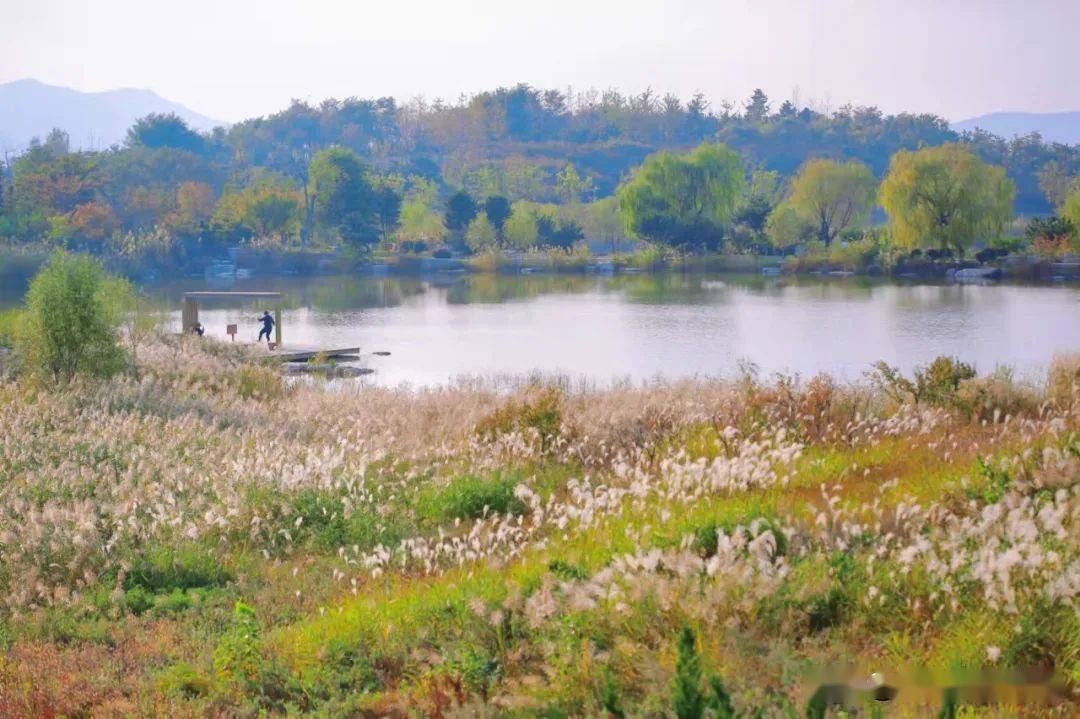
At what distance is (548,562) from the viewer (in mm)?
6039

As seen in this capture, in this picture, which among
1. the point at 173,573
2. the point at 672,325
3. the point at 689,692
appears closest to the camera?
the point at 689,692

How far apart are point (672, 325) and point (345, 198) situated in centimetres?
4574

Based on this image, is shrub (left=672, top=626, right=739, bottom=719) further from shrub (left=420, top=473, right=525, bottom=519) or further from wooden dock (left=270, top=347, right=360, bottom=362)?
wooden dock (left=270, top=347, right=360, bottom=362)

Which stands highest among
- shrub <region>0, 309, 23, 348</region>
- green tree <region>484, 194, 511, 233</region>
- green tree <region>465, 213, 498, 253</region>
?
green tree <region>484, 194, 511, 233</region>

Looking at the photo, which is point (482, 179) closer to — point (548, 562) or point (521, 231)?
point (521, 231)

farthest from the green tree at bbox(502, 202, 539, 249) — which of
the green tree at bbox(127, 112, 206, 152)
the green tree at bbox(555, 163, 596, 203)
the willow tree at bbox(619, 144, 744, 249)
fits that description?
the green tree at bbox(127, 112, 206, 152)

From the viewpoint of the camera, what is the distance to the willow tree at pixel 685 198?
68.6 metres

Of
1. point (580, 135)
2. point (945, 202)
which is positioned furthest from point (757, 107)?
point (945, 202)

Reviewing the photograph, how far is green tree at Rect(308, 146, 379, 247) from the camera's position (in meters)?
76.6

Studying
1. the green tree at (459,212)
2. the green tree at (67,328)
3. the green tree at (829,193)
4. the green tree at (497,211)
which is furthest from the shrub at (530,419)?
the green tree at (459,212)

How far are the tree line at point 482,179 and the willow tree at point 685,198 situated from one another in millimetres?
147

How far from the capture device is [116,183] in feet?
274

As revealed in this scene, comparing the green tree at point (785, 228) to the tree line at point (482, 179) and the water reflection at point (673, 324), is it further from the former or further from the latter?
the water reflection at point (673, 324)

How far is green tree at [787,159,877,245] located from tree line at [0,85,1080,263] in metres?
0.14
